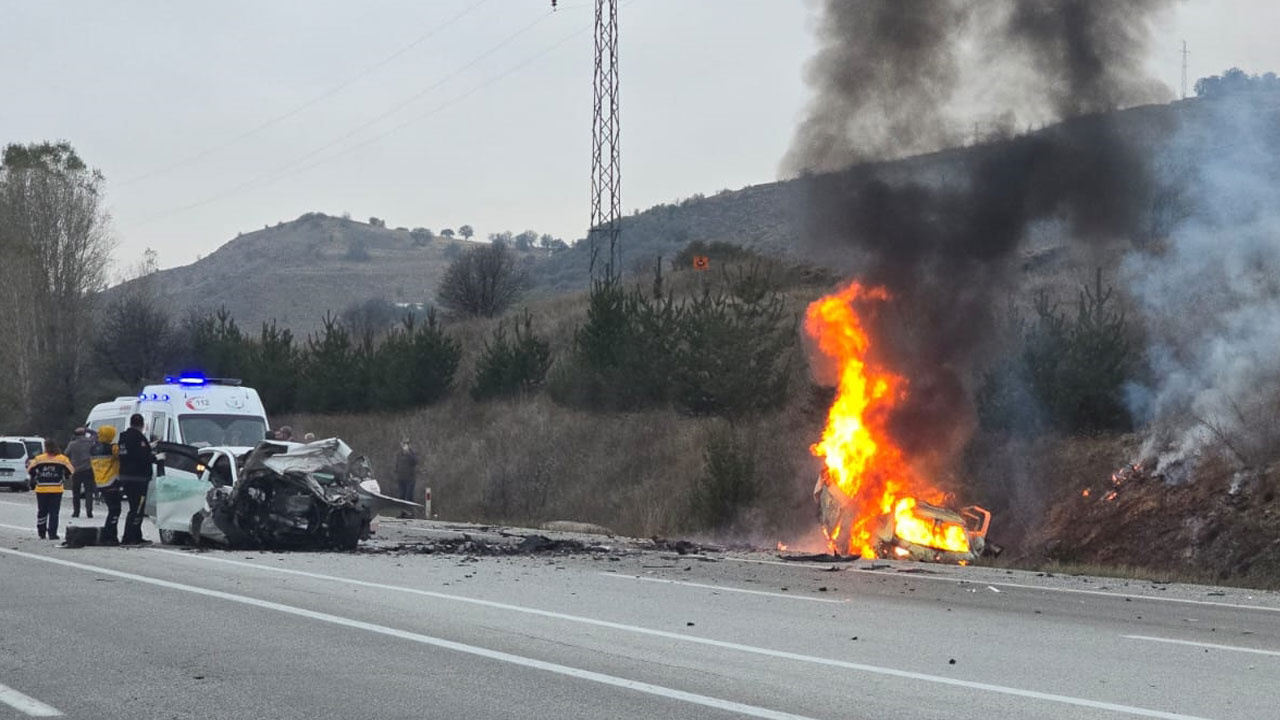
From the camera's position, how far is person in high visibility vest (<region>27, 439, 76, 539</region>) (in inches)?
755

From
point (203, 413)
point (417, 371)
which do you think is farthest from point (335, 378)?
point (203, 413)

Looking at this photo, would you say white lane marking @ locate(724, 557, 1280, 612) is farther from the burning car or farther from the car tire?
the car tire

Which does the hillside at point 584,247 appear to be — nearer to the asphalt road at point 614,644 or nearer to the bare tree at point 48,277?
the asphalt road at point 614,644

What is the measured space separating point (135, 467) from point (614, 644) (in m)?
10.9

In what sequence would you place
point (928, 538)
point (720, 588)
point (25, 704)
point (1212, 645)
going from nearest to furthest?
point (25, 704), point (1212, 645), point (720, 588), point (928, 538)

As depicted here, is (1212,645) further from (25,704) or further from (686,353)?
→ (686,353)

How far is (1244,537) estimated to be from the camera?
19.3 m

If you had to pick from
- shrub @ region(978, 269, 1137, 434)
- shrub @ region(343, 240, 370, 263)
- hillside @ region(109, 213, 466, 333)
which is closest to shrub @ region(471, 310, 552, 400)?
shrub @ region(978, 269, 1137, 434)

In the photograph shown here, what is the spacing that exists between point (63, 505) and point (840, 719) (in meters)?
27.5

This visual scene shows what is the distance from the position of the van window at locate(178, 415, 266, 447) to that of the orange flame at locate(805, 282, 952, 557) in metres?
10.0

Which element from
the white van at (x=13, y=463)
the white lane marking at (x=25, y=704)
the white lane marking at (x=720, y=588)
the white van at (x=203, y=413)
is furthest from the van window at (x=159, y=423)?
the white van at (x=13, y=463)

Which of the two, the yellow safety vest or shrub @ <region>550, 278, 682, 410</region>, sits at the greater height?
shrub @ <region>550, 278, 682, 410</region>

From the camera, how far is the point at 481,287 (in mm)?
68375

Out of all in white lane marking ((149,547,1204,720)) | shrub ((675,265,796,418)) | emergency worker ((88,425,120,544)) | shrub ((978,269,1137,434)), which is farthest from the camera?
shrub ((675,265,796,418))
